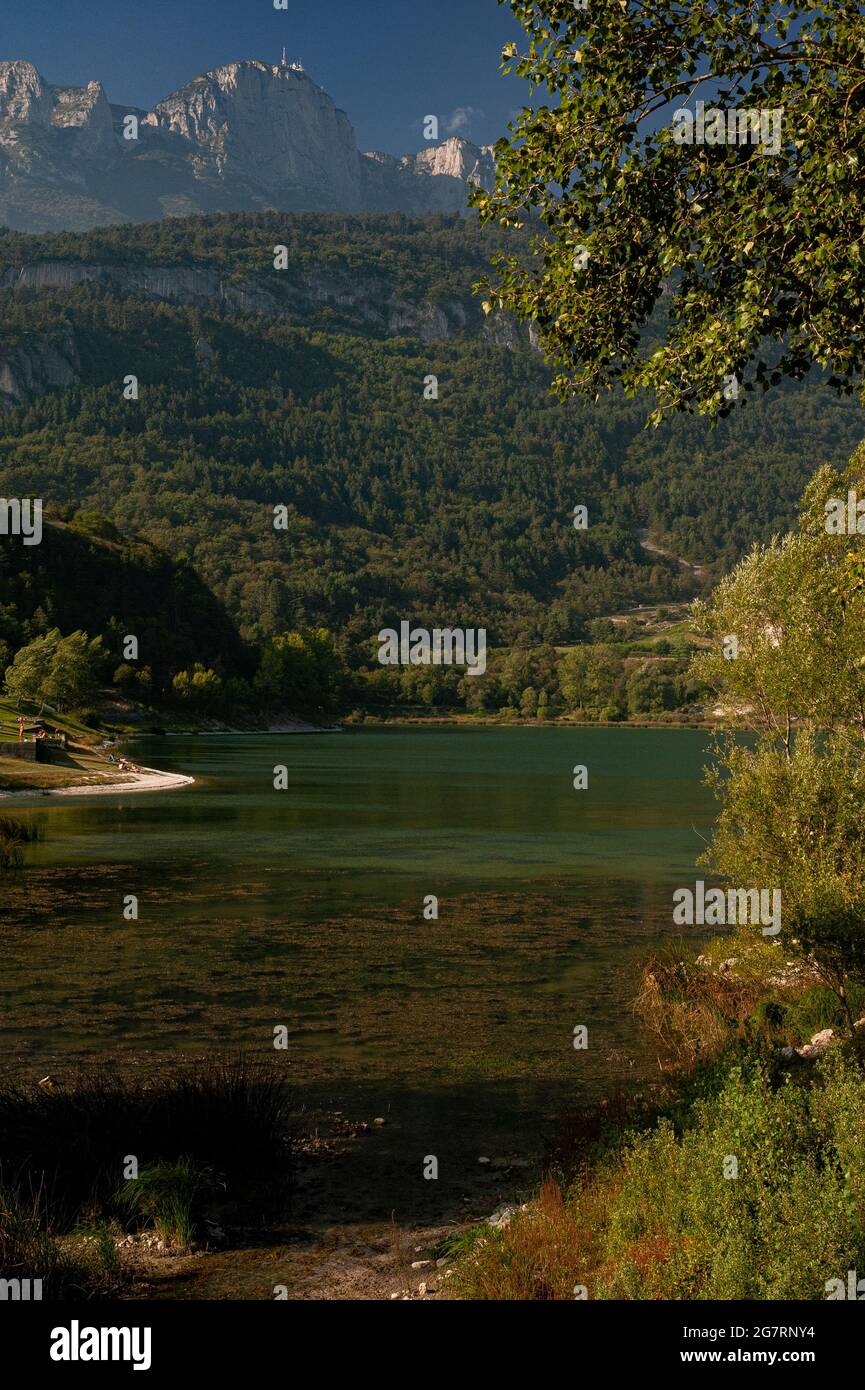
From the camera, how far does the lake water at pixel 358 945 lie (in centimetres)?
2011

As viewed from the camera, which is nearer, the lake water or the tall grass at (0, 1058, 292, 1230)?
the tall grass at (0, 1058, 292, 1230)

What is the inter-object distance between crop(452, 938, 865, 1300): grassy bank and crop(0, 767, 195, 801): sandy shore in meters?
70.6

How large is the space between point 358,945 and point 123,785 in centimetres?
Answer: 6012

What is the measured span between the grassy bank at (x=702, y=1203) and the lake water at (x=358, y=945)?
3746mm

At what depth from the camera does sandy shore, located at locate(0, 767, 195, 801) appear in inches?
3216

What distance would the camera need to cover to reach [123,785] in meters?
88.2

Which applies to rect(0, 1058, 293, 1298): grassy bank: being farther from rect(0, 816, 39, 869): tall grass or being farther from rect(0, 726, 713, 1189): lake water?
rect(0, 816, 39, 869): tall grass

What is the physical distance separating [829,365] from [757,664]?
25.2m

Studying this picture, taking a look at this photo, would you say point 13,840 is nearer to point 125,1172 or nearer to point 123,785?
point 123,785

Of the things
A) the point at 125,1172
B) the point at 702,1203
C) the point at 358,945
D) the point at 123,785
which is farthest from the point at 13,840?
the point at 702,1203

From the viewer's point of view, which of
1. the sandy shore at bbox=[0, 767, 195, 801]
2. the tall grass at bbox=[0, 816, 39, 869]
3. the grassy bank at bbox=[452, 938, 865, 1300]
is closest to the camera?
the grassy bank at bbox=[452, 938, 865, 1300]

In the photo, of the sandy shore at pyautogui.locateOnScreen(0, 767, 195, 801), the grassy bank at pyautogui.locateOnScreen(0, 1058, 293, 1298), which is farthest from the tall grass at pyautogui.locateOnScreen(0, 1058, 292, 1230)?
the sandy shore at pyautogui.locateOnScreen(0, 767, 195, 801)
